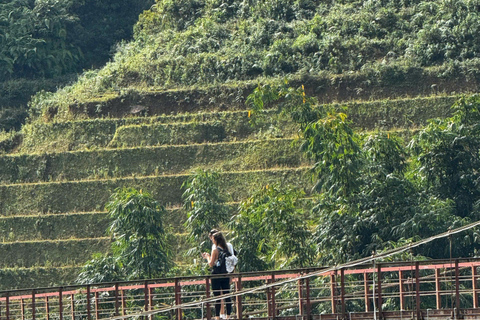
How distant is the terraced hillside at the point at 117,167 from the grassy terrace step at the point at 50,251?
32 millimetres

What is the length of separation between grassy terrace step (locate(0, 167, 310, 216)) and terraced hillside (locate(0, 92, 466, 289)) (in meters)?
0.03

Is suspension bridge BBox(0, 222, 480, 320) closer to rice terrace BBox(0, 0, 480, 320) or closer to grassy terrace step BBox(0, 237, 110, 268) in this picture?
rice terrace BBox(0, 0, 480, 320)

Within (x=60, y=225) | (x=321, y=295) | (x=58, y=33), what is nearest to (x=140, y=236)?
(x=321, y=295)

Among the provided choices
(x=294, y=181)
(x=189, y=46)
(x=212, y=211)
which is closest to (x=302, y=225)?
(x=212, y=211)

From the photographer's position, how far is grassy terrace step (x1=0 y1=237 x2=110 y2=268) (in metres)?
39.0

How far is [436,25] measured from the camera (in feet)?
147

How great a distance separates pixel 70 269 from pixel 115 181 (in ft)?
14.3

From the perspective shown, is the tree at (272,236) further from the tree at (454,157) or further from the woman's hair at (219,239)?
the woman's hair at (219,239)

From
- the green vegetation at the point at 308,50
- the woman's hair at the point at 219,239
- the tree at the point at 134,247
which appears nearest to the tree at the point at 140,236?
the tree at the point at 134,247

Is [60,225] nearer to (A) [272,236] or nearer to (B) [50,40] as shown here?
(A) [272,236]

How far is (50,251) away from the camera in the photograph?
3941cm

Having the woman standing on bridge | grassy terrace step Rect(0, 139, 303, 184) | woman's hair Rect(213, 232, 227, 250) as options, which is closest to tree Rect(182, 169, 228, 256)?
grassy terrace step Rect(0, 139, 303, 184)

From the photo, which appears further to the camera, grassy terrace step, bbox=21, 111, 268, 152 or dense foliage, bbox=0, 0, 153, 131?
dense foliage, bbox=0, 0, 153, 131

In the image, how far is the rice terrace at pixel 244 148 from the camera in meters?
29.1
